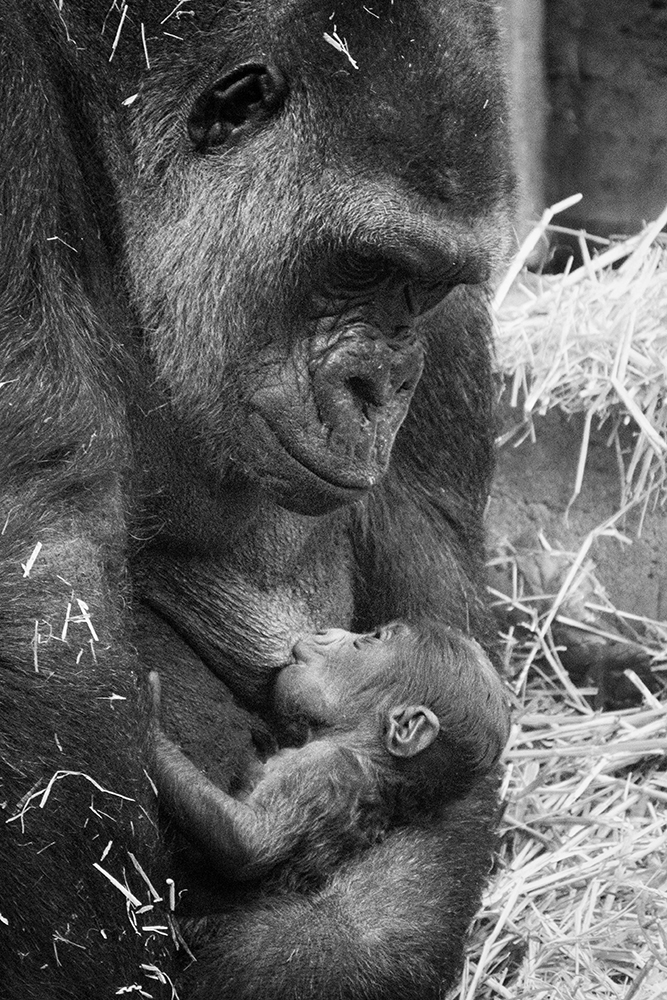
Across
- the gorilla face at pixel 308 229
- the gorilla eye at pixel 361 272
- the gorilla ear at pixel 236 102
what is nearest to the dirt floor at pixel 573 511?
the gorilla face at pixel 308 229

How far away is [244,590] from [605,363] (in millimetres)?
2041

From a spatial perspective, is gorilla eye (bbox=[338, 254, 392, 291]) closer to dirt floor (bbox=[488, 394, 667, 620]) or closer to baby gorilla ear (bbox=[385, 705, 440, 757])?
baby gorilla ear (bbox=[385, 705, 440, 757])

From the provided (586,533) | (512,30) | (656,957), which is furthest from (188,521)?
(512,30)

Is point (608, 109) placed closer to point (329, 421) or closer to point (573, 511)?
point (573, 511)

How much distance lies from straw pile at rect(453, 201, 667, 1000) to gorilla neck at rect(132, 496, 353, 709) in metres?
0.87

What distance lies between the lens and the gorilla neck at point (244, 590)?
10.1ft

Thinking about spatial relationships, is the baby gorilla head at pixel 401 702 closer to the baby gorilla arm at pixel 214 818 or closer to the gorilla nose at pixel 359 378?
the baby gorilla arm at pixel 214 818

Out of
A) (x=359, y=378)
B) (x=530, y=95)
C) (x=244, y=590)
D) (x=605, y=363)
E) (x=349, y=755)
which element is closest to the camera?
(x=359, y=378)

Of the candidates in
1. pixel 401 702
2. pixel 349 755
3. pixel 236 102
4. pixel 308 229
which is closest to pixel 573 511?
pixel 401 702

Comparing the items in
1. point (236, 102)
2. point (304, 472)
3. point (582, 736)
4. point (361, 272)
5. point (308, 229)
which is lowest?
point (582, 736)

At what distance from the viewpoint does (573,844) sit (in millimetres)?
3832

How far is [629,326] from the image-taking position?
4871 mm

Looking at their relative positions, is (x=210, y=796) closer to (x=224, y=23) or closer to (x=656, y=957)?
(x=656, y=957)

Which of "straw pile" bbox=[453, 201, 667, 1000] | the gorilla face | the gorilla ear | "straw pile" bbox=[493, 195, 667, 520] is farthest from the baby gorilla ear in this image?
"straw pile" bbox=[493, 195, 667, 520]
